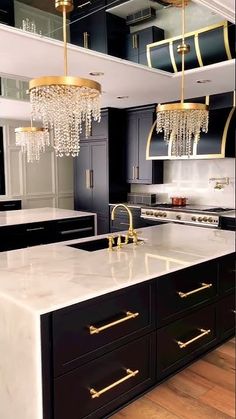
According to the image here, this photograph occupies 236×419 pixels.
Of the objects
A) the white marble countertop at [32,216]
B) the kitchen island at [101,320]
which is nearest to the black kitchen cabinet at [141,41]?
the white marble countertop at [32,216]

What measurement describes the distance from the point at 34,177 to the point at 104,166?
1.23 metres

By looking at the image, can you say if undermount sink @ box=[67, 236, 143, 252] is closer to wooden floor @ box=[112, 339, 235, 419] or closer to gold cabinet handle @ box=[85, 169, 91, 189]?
wooden floor @ box=[112, 339, 235, 419]

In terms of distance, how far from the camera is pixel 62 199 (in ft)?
21.1

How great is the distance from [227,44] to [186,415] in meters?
3.26

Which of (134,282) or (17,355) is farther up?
(134,282)

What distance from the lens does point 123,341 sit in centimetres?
177

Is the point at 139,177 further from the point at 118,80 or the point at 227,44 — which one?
the point at 227,44

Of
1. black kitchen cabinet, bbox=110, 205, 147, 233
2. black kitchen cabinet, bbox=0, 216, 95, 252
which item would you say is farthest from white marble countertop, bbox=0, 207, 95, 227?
black kitchen cabinet, bbox=110, 205, 147, 233

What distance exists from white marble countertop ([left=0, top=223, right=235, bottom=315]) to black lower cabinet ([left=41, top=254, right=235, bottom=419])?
0.05m

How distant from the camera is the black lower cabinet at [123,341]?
1.49m

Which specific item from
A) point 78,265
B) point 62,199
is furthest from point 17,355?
point 62,199

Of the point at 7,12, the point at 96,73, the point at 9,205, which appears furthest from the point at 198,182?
the point at 7,12

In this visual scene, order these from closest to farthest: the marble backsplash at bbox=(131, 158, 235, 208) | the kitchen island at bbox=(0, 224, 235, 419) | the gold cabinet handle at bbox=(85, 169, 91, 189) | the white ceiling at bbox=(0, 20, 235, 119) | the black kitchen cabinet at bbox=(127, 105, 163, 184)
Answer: the kitchen island at bbox=(0, 224, 235, 419) < the white ceiling at bbox=(0, 20, 235, 119) < the marble backsplash at bbox=(131, 158, 235, 208) < the black kitchen cabinet at bbox=(127, 105, 163, 184) < the gold cabinet handle at bbox=(85, 169, 91, 189)

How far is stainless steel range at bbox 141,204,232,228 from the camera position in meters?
4.46
